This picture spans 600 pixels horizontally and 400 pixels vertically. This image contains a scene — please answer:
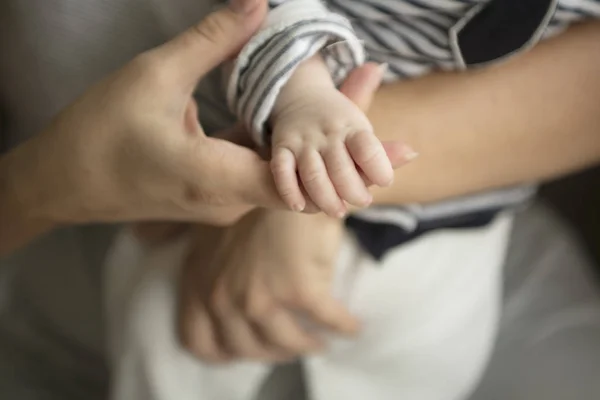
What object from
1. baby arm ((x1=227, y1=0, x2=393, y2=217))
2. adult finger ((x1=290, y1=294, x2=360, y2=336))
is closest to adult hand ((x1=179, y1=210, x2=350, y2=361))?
adult finger ((x1=290, y1=294, x2=360, y2=336))

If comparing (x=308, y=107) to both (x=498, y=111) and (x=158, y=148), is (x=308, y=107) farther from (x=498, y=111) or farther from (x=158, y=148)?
(x=498, y=111)

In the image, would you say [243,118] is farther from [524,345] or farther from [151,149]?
[524,345]

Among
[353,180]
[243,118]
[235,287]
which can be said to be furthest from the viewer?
[235,287]

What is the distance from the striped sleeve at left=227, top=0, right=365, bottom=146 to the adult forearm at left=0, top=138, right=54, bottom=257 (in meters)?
0.14

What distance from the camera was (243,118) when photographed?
0.48m

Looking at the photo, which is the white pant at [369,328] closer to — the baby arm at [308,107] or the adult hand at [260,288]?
the adult hand at [260,288]

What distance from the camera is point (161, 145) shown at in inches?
16.8

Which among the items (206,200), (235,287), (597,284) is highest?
(206,200)

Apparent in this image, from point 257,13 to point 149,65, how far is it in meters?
0.07

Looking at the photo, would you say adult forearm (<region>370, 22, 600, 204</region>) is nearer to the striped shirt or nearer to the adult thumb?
the striped shirt

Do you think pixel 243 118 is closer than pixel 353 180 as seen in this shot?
No

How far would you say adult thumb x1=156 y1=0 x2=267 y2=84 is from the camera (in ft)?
1.44

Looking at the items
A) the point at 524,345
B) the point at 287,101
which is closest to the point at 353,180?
the point at 287,101

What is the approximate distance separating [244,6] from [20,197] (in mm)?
210
